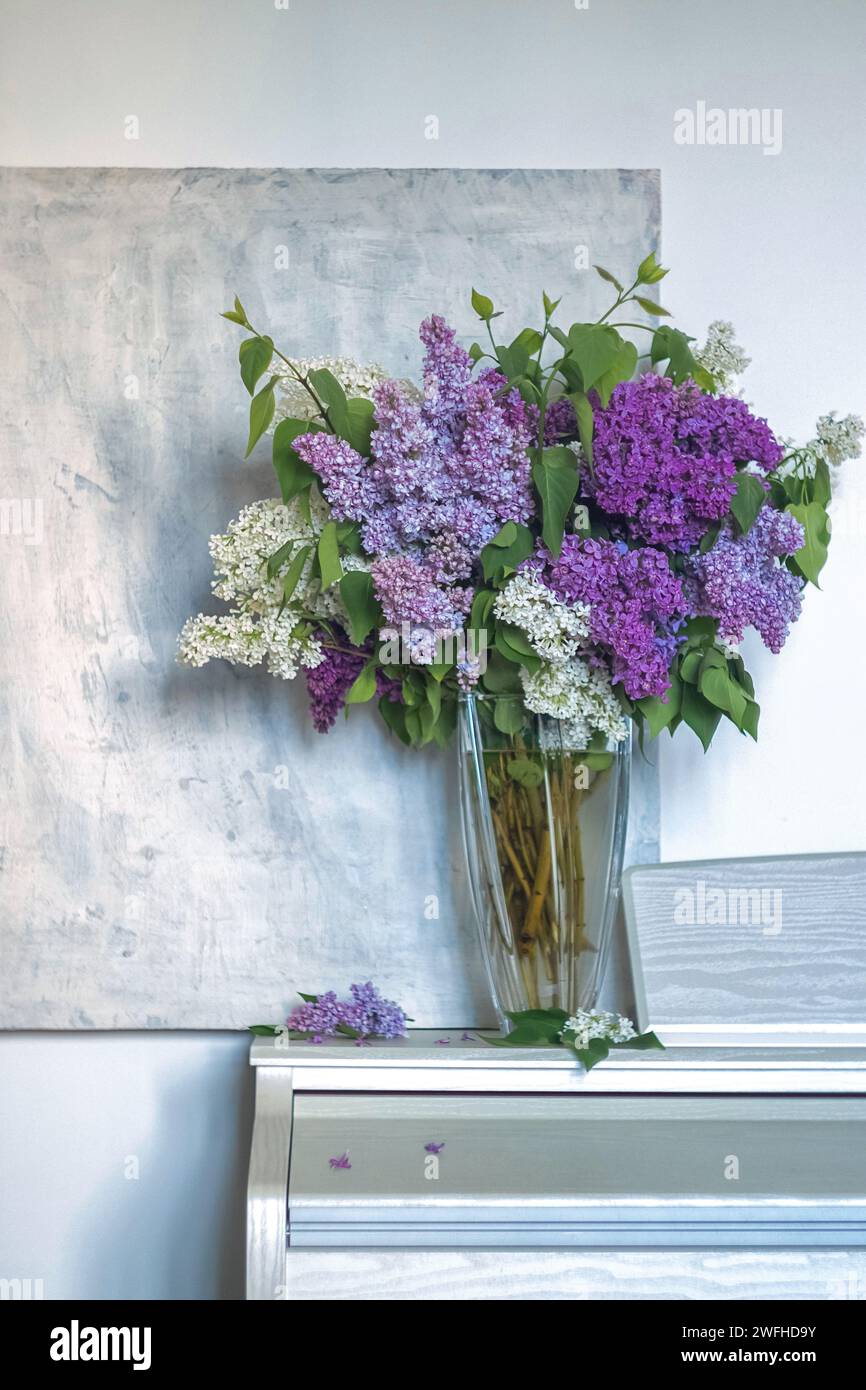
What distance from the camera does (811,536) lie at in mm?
1412

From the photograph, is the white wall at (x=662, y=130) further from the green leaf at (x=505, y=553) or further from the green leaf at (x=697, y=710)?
the green leaf at (x=505, y=553)

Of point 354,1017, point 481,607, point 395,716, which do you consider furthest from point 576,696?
point 354,1017

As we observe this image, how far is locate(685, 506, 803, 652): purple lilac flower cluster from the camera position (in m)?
1.31

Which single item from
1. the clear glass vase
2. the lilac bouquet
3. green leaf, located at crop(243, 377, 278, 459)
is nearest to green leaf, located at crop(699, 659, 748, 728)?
the lilac bouquet

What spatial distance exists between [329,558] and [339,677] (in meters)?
0.17

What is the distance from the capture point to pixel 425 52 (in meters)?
1.66

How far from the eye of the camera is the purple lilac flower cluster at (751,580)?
→ 1312 mm

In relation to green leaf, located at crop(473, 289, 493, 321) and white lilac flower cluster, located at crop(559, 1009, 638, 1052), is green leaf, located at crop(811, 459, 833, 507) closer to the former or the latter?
green leaf, located at crop(473, 289, 493, 321)

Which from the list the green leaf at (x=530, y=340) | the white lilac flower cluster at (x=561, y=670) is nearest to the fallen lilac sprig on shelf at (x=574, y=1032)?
the white lilac flower cluster at (x=561, y=670)

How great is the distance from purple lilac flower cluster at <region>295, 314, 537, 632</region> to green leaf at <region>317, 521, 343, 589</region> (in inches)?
1.1

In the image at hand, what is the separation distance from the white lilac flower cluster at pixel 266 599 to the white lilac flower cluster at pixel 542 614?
171 millimetres

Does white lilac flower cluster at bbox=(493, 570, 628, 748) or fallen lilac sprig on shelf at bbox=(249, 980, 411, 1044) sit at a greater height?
white lilac flower cluster at bbox=(493, 570, 628, 748)

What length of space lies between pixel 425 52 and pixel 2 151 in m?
0.56

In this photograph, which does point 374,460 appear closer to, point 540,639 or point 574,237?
point 540,639
